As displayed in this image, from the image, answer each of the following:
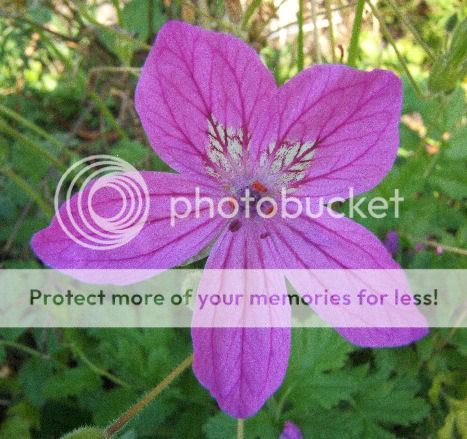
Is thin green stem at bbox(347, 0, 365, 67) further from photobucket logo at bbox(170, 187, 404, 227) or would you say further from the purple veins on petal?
the purple veins on petal

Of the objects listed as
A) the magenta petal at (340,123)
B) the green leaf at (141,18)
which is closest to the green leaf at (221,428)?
the magenta petal at (340,123)

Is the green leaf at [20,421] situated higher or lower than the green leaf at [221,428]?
lower

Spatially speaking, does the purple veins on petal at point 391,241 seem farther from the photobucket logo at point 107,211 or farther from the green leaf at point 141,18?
the green leaf at point 141,18

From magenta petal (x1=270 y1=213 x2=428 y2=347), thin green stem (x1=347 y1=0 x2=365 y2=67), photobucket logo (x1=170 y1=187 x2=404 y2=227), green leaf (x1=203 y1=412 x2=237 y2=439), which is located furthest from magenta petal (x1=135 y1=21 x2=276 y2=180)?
green leaf (x1=203 y1=412 x2=237 y2=439)

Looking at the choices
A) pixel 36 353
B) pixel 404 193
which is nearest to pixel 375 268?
pixel 404 193

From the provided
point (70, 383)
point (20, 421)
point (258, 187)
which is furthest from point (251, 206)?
point (20, 421)

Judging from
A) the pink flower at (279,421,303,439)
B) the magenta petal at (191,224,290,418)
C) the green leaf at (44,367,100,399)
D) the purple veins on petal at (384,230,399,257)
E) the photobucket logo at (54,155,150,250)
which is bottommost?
the green leaf at (44,367,100,399)
